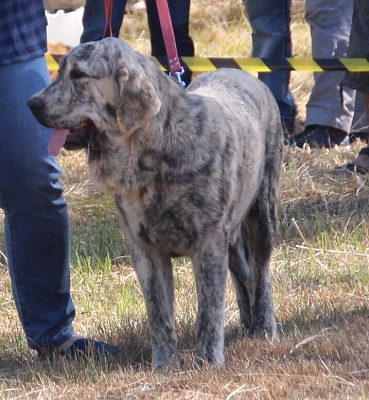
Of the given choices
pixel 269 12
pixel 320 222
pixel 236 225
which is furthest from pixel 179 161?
pixel 269 12

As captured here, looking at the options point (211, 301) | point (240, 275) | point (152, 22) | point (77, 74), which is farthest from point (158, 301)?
point (152, 22)

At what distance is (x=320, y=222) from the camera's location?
6203mm

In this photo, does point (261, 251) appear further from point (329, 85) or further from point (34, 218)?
point (329, 85)

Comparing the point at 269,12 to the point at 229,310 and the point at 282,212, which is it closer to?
the point at 282,212

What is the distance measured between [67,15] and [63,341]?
25.7ft

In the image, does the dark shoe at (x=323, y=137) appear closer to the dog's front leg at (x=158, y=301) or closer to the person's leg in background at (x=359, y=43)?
the person's leg in background at (x=359, y=43)

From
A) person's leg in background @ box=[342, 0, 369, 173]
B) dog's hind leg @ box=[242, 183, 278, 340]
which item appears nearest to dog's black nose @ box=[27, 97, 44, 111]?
dog's hind leg @ box=[242, 183, 278, 340]

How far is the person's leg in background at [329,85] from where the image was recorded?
8.09m

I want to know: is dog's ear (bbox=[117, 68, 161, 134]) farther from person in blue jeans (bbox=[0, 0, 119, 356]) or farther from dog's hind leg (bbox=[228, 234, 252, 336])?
dog's hind leg (bbox=[228, 234, 252, 336])

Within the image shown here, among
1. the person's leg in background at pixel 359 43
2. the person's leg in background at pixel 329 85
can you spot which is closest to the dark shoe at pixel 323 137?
the person's leg in background at pixel 329 85

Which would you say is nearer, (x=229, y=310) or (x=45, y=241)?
(x=45, y=241)

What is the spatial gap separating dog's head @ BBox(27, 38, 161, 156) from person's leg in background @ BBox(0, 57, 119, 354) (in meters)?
0.28

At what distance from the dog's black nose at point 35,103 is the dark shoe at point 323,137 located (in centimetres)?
484

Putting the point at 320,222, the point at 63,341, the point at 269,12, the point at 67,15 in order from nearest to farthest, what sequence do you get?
the point at 63,341 → the point at 320,222 → the point at 269,12 → the point at 67,15
